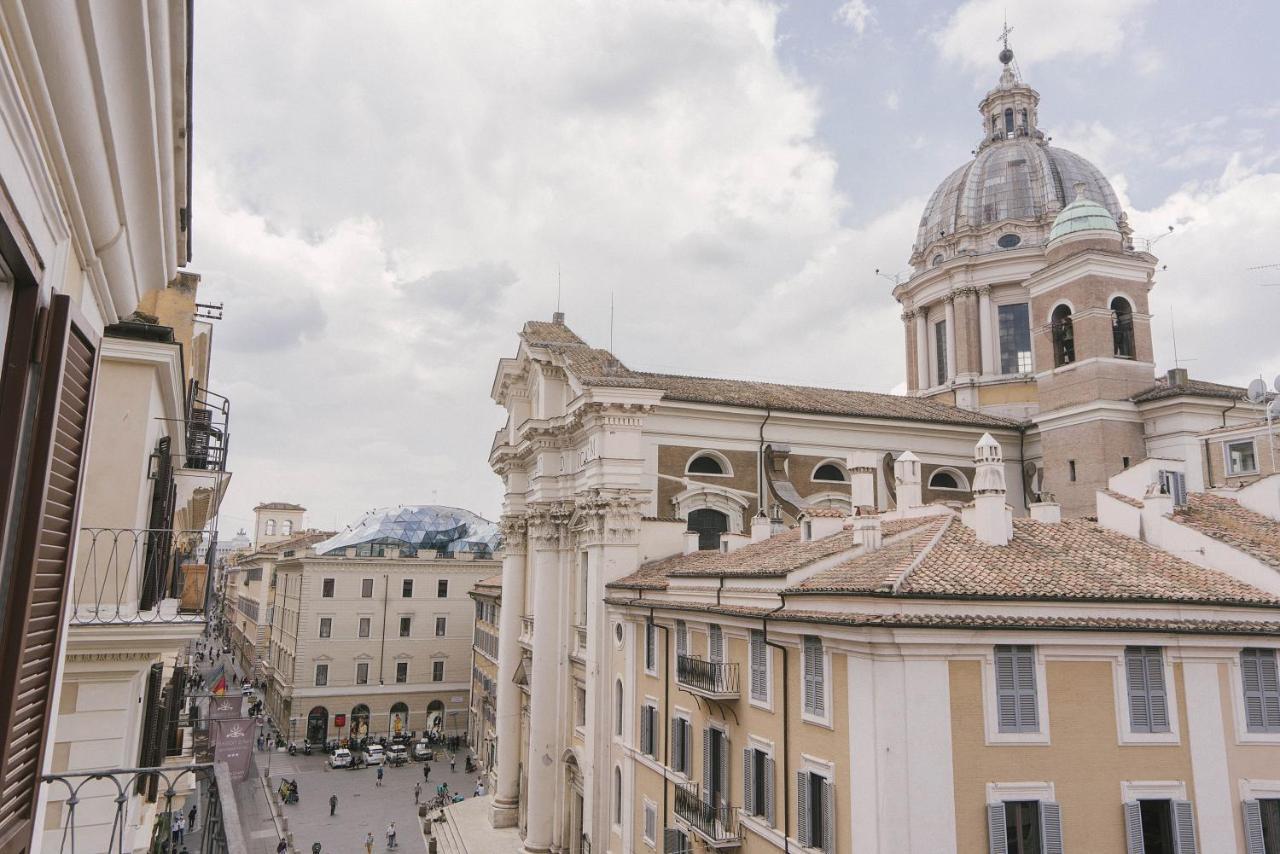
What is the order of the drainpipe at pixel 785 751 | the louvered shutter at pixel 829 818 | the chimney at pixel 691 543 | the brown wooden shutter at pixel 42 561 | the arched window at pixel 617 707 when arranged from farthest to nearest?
1. the chimney at pixel 691 543
2. the arched window at pixel 617 707
3. the drainpipe at pixel 785 751
4. the louvered shutter at pixel 829 818
5. the brown wooden shutter at pixel 42 561

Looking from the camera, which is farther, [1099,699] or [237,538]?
[237,538]

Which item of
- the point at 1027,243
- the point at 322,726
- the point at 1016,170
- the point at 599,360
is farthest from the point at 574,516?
the point at 322,726

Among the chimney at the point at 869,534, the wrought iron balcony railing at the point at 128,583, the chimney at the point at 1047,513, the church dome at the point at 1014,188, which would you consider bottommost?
the wrought iron balcony railing at the point at 128,583

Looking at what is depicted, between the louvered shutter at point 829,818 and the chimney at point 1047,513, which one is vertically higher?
the chimney at point 1047,513

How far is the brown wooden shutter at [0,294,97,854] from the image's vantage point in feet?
9.36

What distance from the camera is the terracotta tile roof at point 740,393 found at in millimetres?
26391

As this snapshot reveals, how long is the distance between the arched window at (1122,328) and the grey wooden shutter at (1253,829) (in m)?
18.0

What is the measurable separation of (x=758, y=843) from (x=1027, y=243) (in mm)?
29331

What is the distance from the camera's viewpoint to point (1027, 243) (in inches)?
1431

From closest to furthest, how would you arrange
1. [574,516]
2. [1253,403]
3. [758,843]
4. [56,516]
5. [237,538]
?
[56,516] < [758,843] < [1253,403] < [574,516] < [237,538]

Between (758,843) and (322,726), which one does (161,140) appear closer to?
(758,843)

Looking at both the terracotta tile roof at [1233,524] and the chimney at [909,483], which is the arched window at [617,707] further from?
the terracotta tile roof at [1233,524]

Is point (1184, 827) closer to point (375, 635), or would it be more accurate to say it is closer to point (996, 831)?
point (996, 831)

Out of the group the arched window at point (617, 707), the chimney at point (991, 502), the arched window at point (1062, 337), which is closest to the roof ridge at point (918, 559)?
the chimney at point (991, 502)
